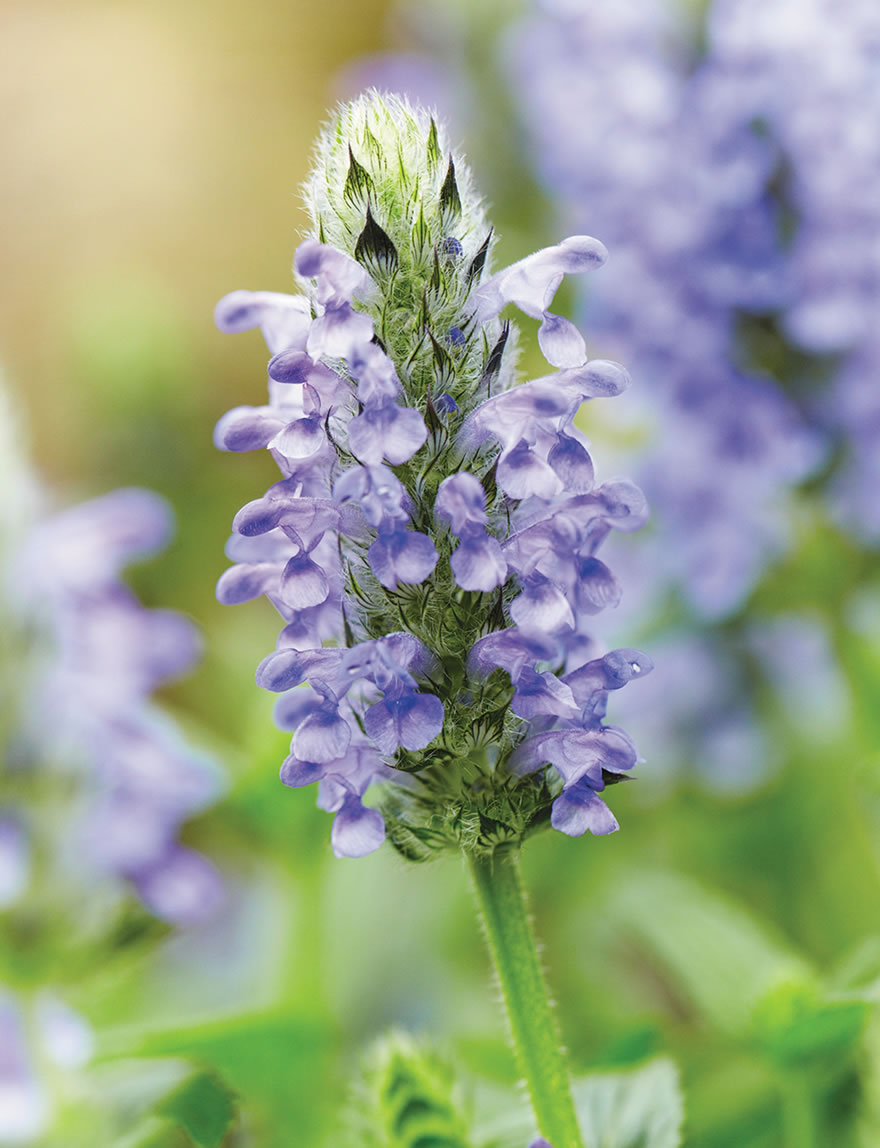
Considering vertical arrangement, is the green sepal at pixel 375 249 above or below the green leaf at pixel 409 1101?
above

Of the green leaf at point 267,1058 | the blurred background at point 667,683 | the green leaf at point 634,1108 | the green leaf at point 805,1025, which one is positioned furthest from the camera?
the blurred background at point 667,683

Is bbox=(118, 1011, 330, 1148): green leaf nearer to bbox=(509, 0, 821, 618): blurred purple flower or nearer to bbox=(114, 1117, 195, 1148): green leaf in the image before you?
bbox=(114, 1117, 195, 1148): green leaf

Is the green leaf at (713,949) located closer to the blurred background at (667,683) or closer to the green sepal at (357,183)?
the blurred background at (667,683)

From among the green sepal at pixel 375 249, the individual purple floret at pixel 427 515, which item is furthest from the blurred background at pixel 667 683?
the green sepal at pixel 375 249

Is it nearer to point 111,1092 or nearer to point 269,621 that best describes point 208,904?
point 111,1092

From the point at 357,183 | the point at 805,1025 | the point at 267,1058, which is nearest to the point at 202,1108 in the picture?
the point at 267,1058

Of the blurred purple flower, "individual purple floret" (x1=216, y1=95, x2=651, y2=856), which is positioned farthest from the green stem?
the blurred purple flower
